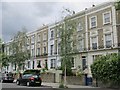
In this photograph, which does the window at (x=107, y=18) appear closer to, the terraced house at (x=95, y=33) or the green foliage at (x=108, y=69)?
the terraced house at (x=95, y=33)

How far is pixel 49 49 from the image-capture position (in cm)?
5219

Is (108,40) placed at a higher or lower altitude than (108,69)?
higher

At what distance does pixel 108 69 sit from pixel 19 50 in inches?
958

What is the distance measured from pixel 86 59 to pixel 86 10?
748cm

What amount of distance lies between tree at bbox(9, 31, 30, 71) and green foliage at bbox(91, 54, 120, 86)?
71.4 ft

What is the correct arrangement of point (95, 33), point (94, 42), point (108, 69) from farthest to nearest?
point (94, 42) < point (95, 33) < point (108, 69)

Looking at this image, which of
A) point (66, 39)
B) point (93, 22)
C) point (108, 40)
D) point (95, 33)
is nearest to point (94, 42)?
point (95, 33)

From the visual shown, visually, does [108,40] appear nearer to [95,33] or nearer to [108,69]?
[95,33]

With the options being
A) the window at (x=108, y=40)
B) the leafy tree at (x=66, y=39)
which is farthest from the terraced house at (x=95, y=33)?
the leafy tree at (x=66, y=39)

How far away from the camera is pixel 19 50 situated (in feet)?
156

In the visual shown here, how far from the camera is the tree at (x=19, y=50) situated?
47.5 m

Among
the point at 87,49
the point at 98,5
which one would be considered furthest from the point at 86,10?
the point at 87,49

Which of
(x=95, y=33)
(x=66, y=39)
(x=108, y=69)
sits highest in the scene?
(x=95, y=33)

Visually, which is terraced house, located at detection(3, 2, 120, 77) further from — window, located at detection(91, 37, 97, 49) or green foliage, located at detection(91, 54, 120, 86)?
green foliage, located at detection(91, 54, 120, 86)
